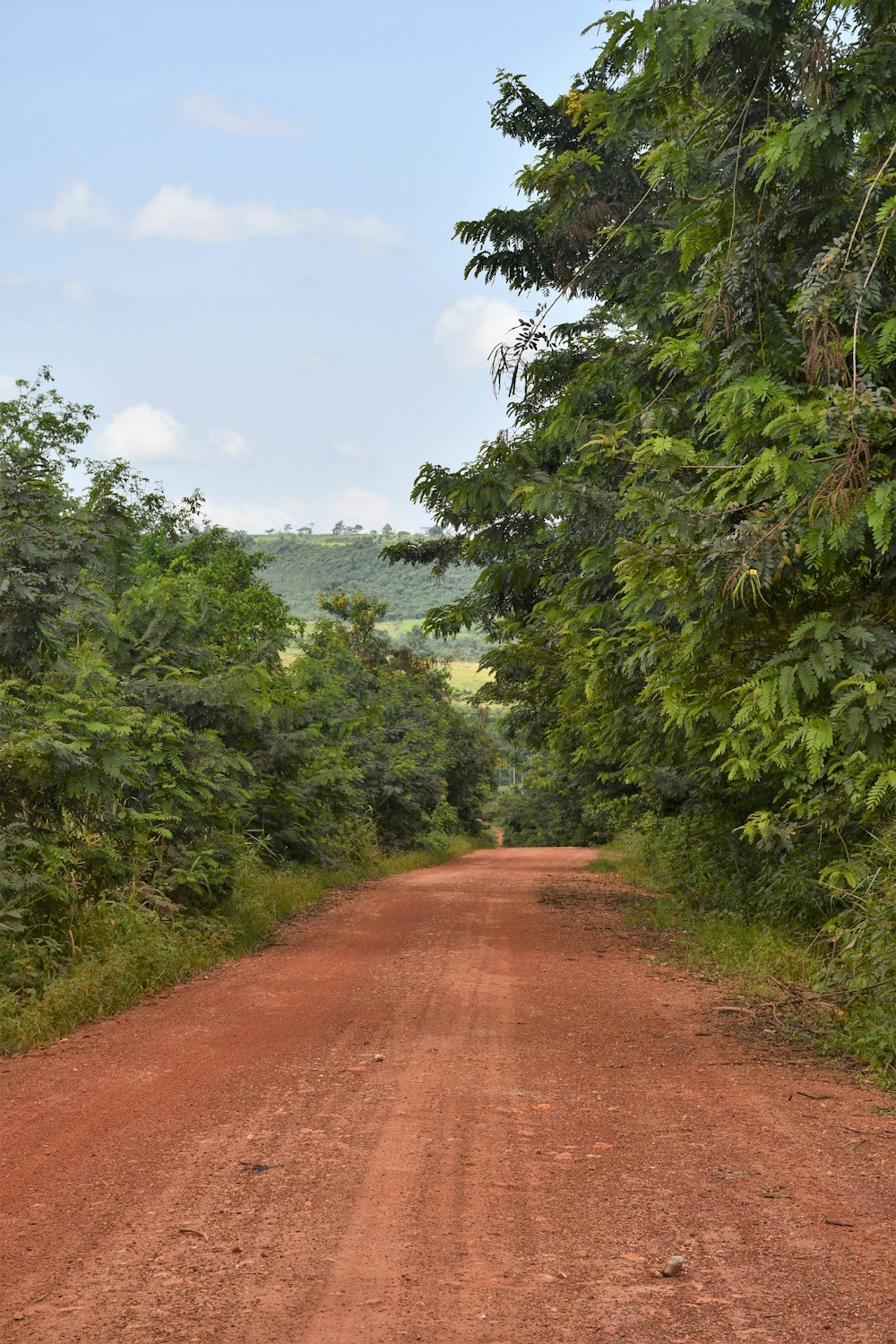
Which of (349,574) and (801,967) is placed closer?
(801,967)

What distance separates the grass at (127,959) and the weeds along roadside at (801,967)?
4.75 m

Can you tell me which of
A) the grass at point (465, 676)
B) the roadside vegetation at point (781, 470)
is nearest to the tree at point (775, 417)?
the roadside vegetation at point (781, 470)

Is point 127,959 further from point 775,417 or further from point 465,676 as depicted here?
point 465,676

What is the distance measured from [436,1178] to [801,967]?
18.3 feet

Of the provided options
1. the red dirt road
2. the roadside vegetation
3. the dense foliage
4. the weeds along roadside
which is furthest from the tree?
the dense foliage

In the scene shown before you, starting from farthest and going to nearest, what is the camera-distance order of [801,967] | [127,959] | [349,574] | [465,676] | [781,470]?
[349,574], [465,676], [801,967], [127,959], [781,470]

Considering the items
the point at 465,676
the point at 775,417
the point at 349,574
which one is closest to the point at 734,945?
the point at 775,417

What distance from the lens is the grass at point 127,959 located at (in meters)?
7.61

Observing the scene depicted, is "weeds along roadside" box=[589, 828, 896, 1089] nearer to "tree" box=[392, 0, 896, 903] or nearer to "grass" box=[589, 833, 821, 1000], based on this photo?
"grass" box=[589, 833, 821, 1000]

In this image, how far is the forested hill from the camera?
159 meters

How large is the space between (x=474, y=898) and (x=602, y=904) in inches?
80.9

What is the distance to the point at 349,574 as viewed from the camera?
161250 millimetres

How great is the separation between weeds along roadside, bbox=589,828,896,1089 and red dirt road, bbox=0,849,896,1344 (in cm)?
39

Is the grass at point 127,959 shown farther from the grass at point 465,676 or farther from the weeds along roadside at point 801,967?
the grass at point 465,676
